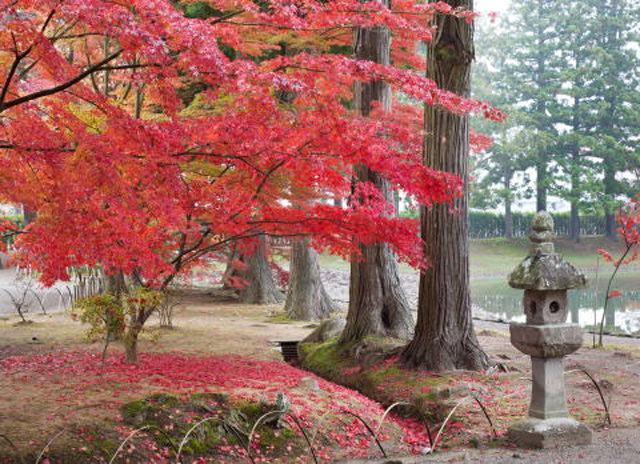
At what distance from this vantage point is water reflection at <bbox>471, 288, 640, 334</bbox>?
17500 millimetres

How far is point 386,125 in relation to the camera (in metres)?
9.48

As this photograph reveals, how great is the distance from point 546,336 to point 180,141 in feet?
12.5

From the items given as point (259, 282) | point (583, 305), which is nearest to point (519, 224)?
point (583, 305)

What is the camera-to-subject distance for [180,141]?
647cm

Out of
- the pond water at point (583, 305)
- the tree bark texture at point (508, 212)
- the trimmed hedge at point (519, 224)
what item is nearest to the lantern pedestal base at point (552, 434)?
the pond water at point (583, 305)

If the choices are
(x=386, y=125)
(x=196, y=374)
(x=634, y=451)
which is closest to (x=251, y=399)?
(x=196, y=374)

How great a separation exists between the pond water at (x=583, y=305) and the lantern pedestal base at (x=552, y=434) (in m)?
9.17

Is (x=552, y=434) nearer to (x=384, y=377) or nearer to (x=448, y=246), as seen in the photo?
(x=384, y=377)

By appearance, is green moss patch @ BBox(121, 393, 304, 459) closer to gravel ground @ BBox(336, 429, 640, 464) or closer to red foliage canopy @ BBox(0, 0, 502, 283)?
gravel ground @ BBox(336, 429, 640, 464)

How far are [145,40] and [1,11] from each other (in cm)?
101

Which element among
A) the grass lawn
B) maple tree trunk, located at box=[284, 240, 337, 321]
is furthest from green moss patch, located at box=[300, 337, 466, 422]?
the grass lawn

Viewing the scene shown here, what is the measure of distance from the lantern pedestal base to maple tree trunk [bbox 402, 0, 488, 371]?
98.3 inches

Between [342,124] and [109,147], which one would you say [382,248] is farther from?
[109,147]

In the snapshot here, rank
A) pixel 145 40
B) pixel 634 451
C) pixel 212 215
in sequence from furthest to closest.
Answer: pixel 212 215 < pixel 634 451 < pixel 145 40
